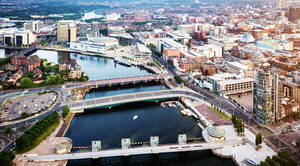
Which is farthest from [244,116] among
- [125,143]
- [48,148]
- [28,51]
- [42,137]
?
[28,51]

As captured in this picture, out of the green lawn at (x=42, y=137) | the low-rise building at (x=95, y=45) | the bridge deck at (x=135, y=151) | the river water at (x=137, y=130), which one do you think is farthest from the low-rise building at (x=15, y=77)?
the bridge deck at (x=135, y=151)

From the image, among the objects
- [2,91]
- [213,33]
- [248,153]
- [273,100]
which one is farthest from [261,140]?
[213,33]

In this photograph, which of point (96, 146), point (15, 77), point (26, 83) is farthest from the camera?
point (15, 77)

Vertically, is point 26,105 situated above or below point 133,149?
above

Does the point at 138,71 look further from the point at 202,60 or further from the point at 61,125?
the point at 61,125

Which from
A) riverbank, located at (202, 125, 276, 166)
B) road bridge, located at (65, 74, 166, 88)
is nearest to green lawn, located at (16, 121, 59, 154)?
road bridge, located at (65, 74, 166, 88)

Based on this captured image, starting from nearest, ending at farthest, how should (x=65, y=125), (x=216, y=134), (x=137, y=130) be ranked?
Answer: (x=216, y=134) → (x=137, y=130) → (x=65, y=125)

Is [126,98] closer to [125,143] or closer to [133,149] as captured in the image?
[125,143]

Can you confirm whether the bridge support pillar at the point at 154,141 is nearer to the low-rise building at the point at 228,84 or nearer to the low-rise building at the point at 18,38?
the low-rise building at the point at 228,84
